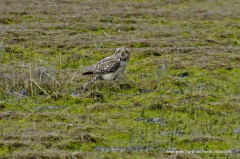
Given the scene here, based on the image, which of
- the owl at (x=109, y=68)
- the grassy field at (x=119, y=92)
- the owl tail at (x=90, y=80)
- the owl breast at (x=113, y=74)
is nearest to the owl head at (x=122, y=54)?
the owl at (x=109, y=68)

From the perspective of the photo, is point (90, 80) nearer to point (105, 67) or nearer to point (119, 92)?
point (105, 67)

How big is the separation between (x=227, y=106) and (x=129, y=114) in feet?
6.03

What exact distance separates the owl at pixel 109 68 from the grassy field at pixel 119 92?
0.29 m

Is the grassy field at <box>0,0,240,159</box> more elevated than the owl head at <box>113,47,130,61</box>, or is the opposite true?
the owl head at <box>113,47,130,61</box>

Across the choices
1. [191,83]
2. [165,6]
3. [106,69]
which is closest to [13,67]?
[106,69]

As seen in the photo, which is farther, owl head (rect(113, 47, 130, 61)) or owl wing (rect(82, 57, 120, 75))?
owl head (rect(113, 47, 130, 61))

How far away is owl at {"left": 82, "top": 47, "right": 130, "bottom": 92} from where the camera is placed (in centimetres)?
1133

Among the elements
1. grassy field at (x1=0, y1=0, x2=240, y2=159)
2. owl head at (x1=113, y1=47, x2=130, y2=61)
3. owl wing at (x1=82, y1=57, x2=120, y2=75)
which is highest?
owl head at (x1=113, y1=47, x2=130, y2=61)

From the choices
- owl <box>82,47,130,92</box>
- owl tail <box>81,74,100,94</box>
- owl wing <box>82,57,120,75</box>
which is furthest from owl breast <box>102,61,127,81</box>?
owl tail <box>81,74,100,94</box>

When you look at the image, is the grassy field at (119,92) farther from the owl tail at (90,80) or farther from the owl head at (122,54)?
the owl head at (122,54)

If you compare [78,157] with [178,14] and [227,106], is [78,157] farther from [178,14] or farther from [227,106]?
[178,14]

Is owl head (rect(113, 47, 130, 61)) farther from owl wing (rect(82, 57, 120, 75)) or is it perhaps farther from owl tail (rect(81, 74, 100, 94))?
owl tail (rect(81, 74, 100, 94))

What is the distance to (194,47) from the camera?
653 inches

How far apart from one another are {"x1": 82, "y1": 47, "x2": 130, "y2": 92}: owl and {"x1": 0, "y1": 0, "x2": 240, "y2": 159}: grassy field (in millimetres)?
292
